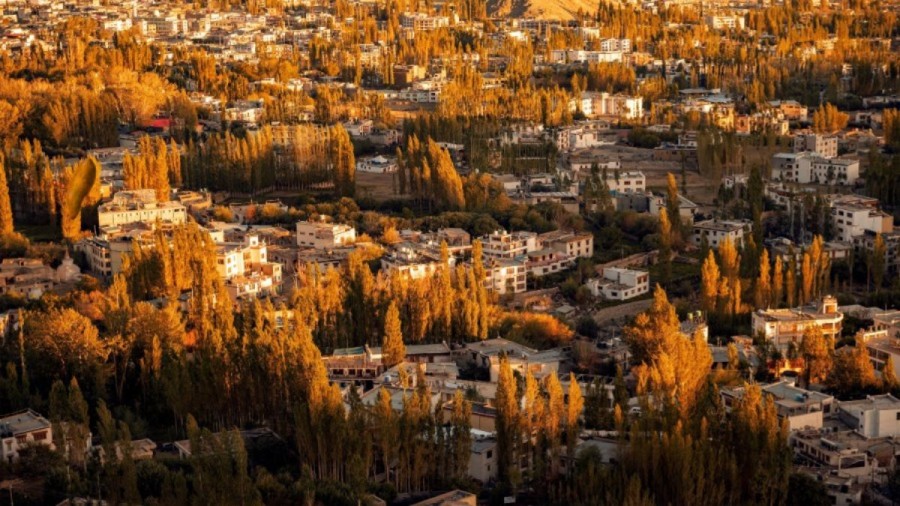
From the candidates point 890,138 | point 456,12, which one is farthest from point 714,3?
point 890,138

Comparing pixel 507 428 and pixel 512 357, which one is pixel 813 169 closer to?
pixel 512 357

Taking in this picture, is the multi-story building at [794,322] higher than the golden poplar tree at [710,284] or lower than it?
lower

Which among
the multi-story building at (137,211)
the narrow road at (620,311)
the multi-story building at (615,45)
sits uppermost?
the multi-story building at (615,45)

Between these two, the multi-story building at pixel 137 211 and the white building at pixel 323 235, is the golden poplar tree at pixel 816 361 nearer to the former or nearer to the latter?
the white building at pixel 323 235

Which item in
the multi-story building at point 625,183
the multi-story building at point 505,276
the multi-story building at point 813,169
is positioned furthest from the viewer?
the multi-story building at point 813,169

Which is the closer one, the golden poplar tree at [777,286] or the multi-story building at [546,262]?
the golden poplar tree at [777,286]

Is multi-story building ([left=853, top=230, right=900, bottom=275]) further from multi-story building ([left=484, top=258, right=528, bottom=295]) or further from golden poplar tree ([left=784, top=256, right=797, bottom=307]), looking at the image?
multi-story building ([left=484, top=258, right=528, bottom=295])

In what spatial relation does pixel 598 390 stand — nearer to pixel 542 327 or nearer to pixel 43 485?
pixel 542 327

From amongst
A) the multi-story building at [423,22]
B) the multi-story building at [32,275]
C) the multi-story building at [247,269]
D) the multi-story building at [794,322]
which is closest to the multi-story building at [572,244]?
the multi-story building at [247,269]
